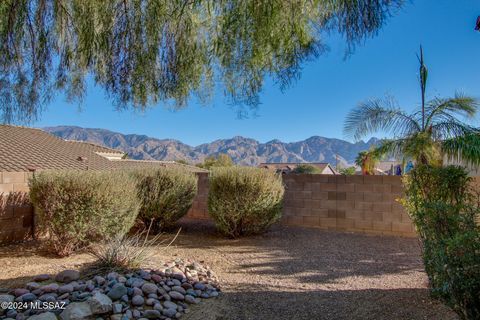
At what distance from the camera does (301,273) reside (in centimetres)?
520

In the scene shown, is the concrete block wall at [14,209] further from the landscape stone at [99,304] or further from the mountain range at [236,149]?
the mountain range at [236,149]

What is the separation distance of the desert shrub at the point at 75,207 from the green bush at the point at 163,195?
5.16 ft

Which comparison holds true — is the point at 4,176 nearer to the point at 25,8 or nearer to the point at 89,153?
the point at 25,8

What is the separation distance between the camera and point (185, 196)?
8.84m

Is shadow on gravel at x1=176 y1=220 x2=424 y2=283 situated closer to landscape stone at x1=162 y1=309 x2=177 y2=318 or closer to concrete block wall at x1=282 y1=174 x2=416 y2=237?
concrete block wall at x1=282 y1=174 x2=416 y2=237

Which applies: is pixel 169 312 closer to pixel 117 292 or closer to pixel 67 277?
pixel 117 292

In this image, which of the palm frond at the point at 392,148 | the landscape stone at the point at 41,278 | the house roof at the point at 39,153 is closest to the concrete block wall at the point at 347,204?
the palm frond at the point at 392,148

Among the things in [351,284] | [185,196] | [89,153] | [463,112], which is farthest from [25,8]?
[89,153]

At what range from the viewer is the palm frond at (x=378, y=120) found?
28.3 feet

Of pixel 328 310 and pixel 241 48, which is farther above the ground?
pixel 241 48

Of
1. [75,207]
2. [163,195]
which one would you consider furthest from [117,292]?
[163,195]

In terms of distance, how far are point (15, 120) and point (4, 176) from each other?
4.17m

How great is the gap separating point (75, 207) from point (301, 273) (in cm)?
410

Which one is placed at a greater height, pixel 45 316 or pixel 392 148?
pixel 392 148
